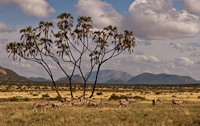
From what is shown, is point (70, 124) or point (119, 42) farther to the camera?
point (119, 42)

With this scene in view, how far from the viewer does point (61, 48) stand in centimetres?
4678

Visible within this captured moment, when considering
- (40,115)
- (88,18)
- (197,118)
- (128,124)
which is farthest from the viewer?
(88,18)

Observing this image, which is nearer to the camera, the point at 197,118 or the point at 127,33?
the point at 197,118

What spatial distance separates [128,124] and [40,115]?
9.39 m

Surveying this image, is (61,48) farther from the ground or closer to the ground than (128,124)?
farther from the ground

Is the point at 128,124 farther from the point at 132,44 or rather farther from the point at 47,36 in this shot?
the point at 47,36

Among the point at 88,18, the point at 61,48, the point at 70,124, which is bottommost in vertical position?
the point at 70,124

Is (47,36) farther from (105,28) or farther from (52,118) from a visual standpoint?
(52,118)

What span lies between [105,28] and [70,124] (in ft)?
97.1

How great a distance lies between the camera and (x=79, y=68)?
46.1 m

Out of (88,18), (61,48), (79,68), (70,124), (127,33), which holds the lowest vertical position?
(70,124)

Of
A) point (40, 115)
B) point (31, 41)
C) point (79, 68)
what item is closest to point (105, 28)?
point (79, 68)

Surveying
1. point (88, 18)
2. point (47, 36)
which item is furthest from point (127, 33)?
point (47, 36)

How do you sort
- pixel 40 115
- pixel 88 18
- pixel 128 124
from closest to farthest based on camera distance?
pixel 128 124 → pixel 40 115 → pixel 88 18
